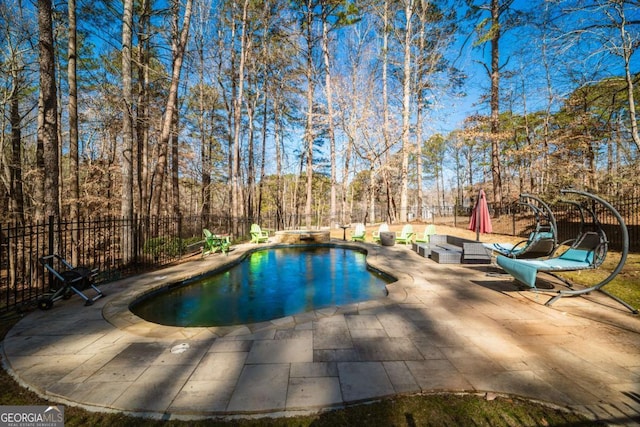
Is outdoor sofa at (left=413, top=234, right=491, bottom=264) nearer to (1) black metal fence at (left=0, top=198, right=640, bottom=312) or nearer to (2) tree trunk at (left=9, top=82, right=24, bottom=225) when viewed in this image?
(1) black metal fence at (left=0, top=198, right=640, bottom=312)

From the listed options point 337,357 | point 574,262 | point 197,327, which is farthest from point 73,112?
point 574,262

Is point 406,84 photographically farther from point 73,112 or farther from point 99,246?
point 99,246

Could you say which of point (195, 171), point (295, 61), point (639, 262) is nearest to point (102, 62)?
point (195, 171)

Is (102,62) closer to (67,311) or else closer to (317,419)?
(67,311)

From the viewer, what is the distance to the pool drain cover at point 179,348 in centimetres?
299

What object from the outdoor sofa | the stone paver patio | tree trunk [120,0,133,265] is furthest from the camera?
the outdoor sofa

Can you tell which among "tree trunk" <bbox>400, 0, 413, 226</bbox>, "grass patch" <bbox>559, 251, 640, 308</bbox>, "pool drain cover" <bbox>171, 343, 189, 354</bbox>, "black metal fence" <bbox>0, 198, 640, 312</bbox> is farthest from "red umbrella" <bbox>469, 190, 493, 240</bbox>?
"tree trunk" <bbox>400, 0, 413, 226</bbox>

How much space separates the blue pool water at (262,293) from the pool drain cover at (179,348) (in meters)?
1.59

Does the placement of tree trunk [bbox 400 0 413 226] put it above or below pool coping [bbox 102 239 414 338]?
above

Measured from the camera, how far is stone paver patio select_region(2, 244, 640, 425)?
2.17m

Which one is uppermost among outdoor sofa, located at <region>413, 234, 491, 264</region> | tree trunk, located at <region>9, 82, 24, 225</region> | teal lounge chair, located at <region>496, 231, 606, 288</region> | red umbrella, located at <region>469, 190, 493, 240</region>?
tree trunk, located at <region>9, 82, 24, 225</region>

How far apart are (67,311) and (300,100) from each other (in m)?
20.2

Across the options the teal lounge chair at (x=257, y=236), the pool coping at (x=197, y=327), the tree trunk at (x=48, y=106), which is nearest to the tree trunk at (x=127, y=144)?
the pool coping at (x=197, y=327)

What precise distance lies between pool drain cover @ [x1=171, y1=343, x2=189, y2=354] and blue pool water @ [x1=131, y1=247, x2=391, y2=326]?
159 centimetres
